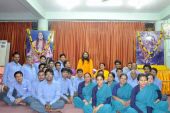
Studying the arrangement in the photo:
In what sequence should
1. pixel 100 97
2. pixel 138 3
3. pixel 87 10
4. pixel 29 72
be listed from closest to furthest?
pixel 100 97
pixel 29 72
pixel 138 3
pixel 87 10

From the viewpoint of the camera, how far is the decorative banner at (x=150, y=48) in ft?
25.4

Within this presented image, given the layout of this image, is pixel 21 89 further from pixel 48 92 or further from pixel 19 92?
pixel 48 92

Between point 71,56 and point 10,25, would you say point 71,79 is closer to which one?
point 71,56

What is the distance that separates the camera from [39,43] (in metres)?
7.83

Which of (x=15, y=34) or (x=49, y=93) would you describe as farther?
(x=15, y=34)

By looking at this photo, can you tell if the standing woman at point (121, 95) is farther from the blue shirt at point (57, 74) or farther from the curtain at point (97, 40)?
the curtain at point (97, 40)

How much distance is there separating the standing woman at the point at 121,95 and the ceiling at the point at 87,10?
112 inches

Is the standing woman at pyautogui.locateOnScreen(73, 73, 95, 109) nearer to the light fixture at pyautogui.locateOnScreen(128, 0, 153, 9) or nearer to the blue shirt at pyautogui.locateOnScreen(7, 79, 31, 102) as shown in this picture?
the blue shirt at pyautogui.locateOnScreen(7, 79, 31, 102)

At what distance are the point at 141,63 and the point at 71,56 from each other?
7.57 ft

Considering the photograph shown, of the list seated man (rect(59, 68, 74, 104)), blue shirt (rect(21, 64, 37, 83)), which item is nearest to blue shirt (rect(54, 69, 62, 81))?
seated man (rect(59, 68, 74, 104))

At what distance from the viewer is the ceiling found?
7018 mm

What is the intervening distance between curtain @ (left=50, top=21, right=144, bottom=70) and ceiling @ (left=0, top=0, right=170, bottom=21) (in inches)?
13.4

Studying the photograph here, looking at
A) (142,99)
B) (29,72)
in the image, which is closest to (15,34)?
(29,72)

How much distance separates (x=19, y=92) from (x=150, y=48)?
4396 millimetres
